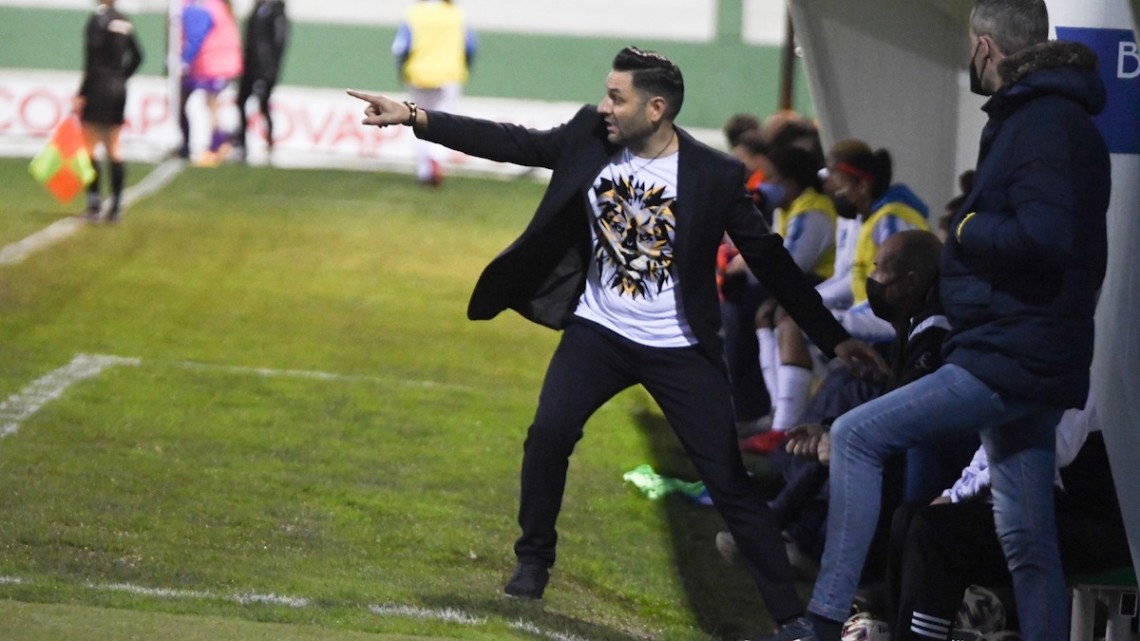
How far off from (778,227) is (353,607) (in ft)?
17.5

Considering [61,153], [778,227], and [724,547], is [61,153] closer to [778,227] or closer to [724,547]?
[778,227]

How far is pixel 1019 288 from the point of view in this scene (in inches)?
195

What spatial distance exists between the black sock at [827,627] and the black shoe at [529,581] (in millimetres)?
1262

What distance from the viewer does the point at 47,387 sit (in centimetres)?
977

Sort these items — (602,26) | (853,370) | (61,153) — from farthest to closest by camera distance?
(602,26), (61,153), (853,370)

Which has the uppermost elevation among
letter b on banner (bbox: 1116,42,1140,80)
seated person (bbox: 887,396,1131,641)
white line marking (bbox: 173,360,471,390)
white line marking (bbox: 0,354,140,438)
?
letter b on banner (bbox: 1116,42,1140,80)

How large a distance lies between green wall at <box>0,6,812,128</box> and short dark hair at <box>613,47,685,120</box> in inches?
782

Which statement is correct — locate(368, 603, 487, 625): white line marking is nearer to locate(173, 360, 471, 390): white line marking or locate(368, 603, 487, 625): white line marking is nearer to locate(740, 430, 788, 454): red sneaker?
locate(740, 430, 788, 454): red sneaker

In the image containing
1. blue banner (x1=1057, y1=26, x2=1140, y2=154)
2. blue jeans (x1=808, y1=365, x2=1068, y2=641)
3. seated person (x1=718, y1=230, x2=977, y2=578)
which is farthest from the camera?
blue banner (x1=1057, y1=26, x2=1140, y2=154)

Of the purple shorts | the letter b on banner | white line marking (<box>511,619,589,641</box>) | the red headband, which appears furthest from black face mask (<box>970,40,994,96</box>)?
the purple shorts

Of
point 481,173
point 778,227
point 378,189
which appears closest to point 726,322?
point 778,227

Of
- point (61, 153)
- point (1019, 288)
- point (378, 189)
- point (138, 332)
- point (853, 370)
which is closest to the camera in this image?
point (1019, 288)

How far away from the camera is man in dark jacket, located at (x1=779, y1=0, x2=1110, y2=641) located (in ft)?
16.0

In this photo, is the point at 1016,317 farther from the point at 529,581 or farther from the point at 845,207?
the point at 845,207
